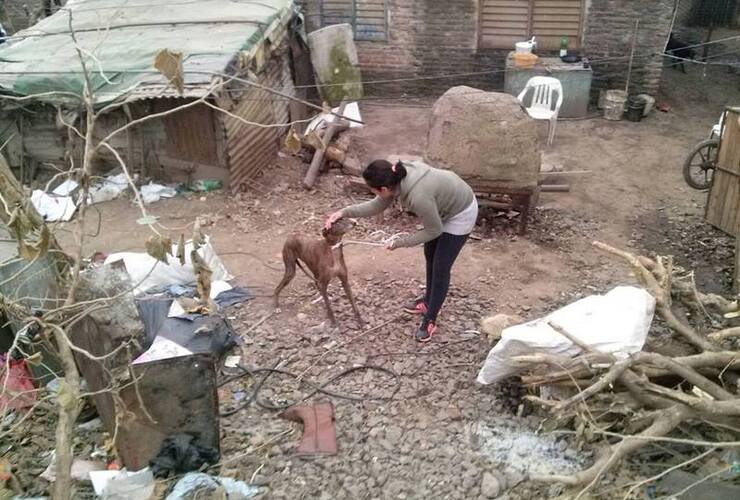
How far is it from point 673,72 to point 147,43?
10319mm

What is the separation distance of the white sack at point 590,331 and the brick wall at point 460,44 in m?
7.96

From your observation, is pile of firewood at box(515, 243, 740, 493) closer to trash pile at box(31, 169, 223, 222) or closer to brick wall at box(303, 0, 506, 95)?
trash pile at box(31, 169, 223, 222)

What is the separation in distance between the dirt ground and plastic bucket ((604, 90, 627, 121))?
0.26 m

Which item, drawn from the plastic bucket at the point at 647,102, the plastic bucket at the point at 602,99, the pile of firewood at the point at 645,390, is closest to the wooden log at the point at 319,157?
the plastic bucket at the point at 602,99

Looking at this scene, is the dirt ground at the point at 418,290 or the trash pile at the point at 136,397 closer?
the trash pile at the point at 136,397

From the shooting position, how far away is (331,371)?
16.9 feet

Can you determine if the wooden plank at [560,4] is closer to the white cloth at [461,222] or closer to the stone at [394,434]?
the white cloth at [461,222]

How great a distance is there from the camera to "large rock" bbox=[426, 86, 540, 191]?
718cm

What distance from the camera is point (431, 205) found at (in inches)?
185

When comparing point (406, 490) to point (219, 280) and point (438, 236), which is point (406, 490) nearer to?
point (438, 236)

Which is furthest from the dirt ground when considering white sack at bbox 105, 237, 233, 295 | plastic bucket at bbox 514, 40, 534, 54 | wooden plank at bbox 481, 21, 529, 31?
wooden plank at bbox 481, 21, 529, 31

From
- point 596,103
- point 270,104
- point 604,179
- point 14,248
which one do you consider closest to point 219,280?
point 14,248

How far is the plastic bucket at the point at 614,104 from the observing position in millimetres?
11016

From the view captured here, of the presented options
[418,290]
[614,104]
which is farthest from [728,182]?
[614,104]
